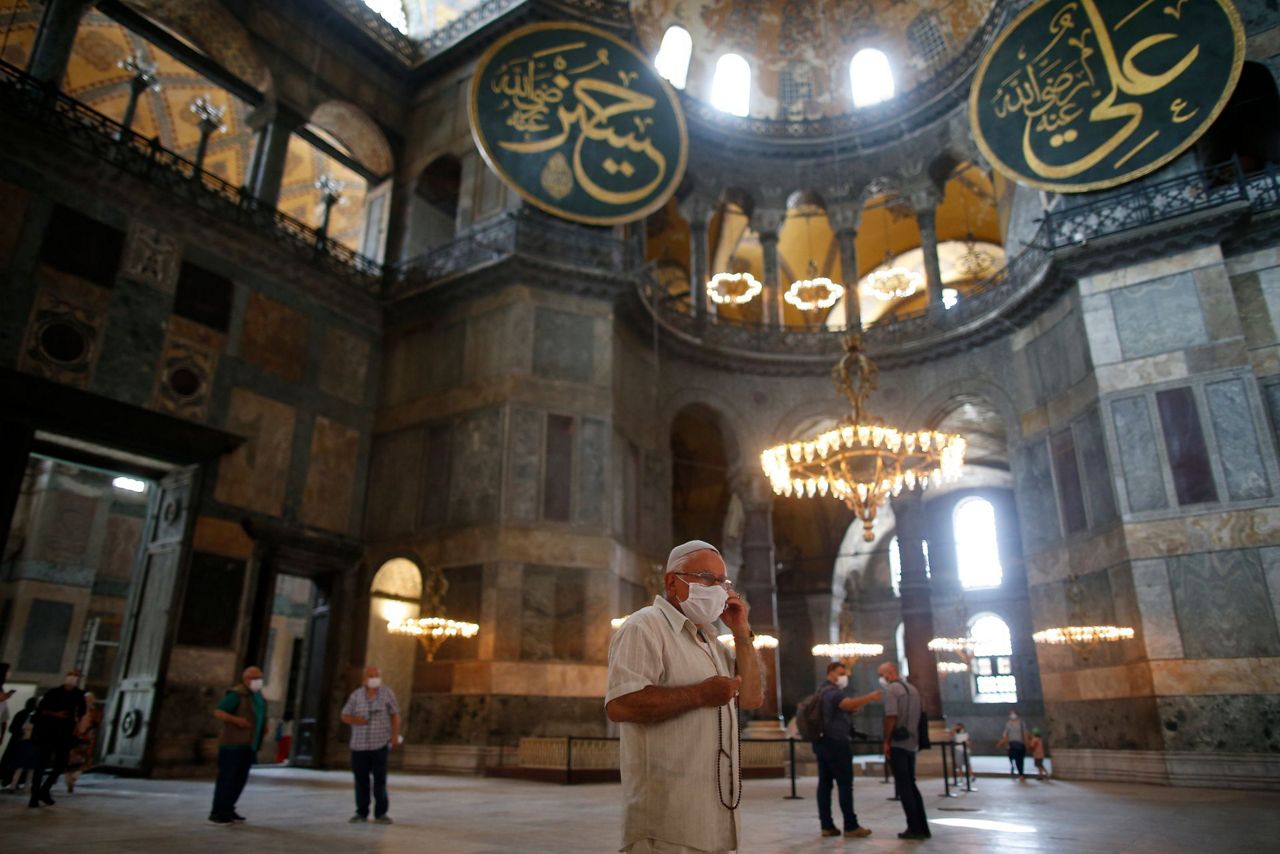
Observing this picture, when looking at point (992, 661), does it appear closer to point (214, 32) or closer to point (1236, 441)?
point (1236, 441)

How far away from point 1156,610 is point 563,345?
8558 millimetres

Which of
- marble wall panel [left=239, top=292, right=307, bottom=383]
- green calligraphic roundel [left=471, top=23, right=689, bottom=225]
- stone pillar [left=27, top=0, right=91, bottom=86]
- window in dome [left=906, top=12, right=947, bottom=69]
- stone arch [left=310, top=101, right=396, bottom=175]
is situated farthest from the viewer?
window in dome [left=906, top=12, right=947, bottom=69]

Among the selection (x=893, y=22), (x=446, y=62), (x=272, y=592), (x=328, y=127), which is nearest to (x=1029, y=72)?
(x=893, y=22)

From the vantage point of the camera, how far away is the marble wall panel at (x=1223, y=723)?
31.2ft

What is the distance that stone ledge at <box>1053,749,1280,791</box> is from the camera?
938 cm

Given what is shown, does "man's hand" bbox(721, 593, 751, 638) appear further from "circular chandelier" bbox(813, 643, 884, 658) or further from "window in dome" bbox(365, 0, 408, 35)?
"window in dome" bbox(365, 0, 408, 35)

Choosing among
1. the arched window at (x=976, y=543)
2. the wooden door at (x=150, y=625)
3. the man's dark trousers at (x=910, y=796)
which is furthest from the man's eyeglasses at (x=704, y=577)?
the arched window at (x=976, y=543)

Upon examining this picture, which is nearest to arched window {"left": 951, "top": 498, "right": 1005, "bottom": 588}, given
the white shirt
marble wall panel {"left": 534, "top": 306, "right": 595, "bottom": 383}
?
marble wall panel {"left": 534, "top": 306, "right": 595, "bottom": 383}

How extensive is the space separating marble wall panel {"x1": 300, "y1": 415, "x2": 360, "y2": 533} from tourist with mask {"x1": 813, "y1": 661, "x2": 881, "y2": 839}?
8920mm

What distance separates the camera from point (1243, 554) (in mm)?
10023

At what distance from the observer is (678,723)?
203 centimetres

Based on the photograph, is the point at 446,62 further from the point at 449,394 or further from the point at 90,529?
the point at 90,529

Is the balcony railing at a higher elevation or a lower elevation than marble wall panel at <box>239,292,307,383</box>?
higher

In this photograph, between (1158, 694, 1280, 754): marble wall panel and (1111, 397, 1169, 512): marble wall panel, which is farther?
(1111, 397, 1169, 512): marble wall panel
